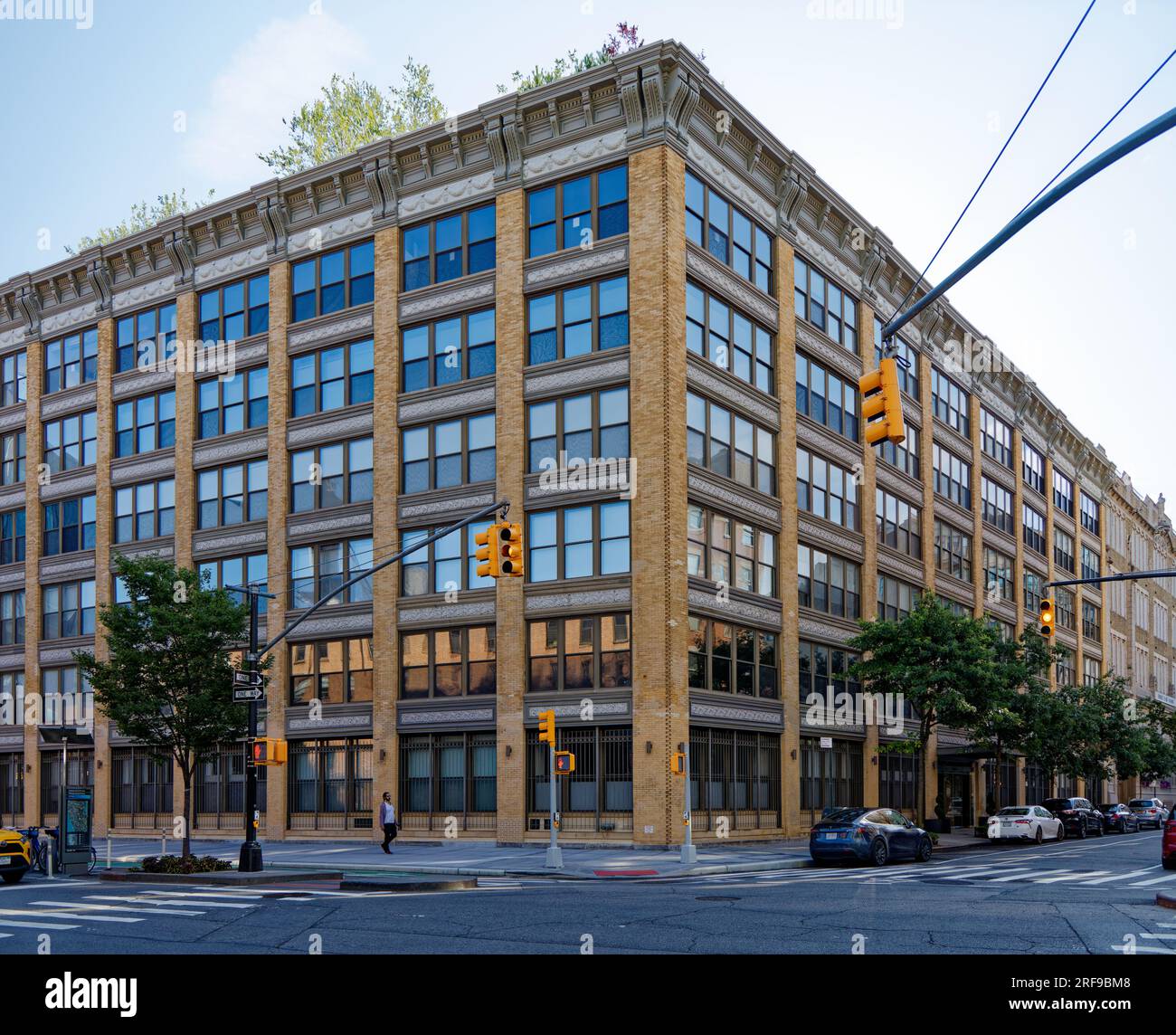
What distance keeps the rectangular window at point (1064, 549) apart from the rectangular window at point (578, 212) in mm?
44550

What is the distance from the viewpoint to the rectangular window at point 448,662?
39.4 meters

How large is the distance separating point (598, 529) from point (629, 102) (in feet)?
40.7

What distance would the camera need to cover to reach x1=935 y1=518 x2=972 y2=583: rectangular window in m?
56.5

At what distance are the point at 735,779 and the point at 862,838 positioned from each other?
8877 millimetres

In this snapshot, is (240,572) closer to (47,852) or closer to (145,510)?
(145,510)

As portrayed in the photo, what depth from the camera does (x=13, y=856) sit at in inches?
1075

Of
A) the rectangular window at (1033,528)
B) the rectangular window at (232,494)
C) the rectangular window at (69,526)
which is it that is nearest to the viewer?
the rectangular window at (232,494)

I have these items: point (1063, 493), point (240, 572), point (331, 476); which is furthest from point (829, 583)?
point (1063, 493)

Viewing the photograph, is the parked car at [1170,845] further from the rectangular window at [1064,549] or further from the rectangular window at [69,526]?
the rectangular window at [1064,549]

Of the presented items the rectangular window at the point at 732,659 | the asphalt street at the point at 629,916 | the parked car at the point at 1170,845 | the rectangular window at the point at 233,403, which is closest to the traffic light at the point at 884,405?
the asphalt street at the point at 629,916

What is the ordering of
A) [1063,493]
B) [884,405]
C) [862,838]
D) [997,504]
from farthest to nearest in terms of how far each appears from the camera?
[1063,493] → [997,504] → [862,838] → [884,405]

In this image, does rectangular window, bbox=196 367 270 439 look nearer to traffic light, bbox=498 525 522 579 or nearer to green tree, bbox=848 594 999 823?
green tree, bbox=848 594 999 823

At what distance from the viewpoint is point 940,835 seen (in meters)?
45.7
